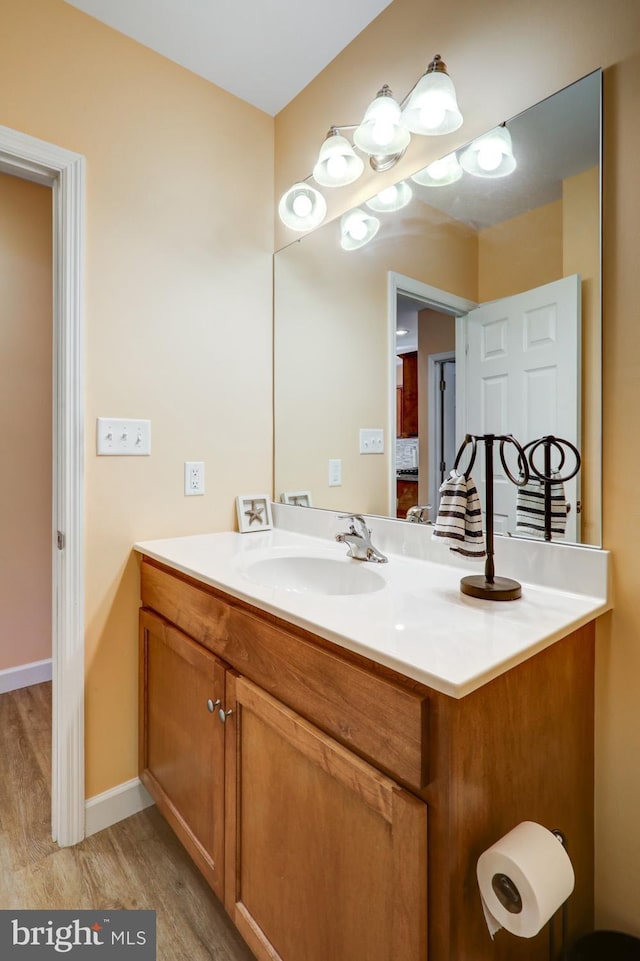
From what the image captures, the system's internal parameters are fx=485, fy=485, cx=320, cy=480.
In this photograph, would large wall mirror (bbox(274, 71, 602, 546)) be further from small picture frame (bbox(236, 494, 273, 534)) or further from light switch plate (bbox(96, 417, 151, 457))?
light switch plate (bbox(96, 417, 151, 457))

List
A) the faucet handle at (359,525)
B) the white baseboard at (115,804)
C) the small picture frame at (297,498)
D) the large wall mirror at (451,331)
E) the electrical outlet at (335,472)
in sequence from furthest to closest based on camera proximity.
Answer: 1. the small picture frame at (297,498)
2. the electrical outlet at (335,472)
3. the white baseboard at (115,804)
4. the faucet handle at (359,525)
5. the large wall mirror at (451,331)

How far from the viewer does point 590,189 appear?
1.02 m

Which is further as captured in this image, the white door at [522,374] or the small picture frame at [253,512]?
the small picture frame at [253,512]

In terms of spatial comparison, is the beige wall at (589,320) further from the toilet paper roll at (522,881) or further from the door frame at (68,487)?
the door frame at (68,487)

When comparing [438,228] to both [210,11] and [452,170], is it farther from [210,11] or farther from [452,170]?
[210,11]

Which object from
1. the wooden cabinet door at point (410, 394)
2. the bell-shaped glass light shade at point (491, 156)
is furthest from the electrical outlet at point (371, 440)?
the bell-shaped glass light shade at point (491, 156)

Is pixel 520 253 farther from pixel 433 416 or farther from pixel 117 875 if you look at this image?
pixel 117 875

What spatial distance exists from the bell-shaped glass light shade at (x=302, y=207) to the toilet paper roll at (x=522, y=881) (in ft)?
5.88

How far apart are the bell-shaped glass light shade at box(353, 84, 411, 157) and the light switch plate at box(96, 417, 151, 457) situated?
1076mm

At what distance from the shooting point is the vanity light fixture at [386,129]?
47.6 inches

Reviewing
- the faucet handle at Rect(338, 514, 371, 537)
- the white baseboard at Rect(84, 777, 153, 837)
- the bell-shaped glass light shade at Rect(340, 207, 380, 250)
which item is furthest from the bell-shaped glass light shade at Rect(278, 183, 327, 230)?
the white baseboard at Rect(84, 777, 153, 837)

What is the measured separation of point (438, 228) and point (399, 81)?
50 centimetres

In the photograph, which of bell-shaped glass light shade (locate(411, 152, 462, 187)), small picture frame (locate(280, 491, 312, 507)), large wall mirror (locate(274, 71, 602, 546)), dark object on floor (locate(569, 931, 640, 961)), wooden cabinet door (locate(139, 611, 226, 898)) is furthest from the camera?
small picture frame (locate(280, 491, 312, 507))

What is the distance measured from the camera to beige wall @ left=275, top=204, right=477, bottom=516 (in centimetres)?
138
